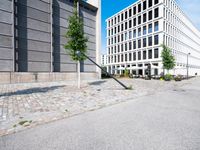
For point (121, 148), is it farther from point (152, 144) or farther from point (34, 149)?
point (34, 149)

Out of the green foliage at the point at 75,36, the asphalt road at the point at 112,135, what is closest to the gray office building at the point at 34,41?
the green foliage at the point at 75,36

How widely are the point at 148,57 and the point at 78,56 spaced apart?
125 ft

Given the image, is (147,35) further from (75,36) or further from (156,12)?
(75,36)

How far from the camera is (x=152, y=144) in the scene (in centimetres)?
307

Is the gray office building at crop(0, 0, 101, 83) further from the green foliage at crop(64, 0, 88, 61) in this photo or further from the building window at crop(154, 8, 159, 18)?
the building window at crop(154, 8, 159, 18)

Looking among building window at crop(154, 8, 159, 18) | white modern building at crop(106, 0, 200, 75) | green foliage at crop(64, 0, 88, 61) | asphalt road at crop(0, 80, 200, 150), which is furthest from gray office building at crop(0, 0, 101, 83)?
building window at crop(154, 8, 159, 18)

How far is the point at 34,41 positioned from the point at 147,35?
39684 millimetres

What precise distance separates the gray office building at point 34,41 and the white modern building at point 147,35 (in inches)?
862

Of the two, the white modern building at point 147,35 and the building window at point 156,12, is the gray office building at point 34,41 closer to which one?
the white modern building at point 147,35

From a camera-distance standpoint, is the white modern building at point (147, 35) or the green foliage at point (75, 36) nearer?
the green foliage at point (75, 36)

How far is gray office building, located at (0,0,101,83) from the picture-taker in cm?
1473

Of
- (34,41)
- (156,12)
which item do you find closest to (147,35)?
(156,12)

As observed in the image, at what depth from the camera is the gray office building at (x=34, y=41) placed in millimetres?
14727

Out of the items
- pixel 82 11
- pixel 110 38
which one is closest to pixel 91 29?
pixel 82 11
